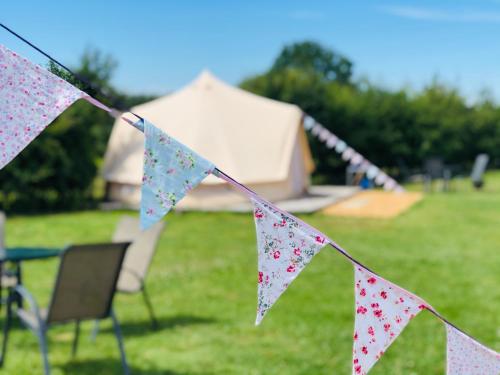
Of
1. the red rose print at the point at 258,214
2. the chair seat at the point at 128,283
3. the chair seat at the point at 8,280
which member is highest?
the red rose print at the point at 258,214

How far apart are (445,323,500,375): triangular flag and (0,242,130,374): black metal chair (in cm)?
254

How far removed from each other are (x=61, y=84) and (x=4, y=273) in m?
3.87

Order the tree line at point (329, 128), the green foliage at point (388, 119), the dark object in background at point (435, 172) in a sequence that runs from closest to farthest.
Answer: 1. the tree line at point (329, 128)
2. the dark object in background at point (435, 172)
3. the green foliage at point (388, 119)

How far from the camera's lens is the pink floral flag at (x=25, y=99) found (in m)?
2.19

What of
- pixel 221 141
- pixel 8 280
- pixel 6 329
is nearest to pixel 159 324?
pixel 8 280

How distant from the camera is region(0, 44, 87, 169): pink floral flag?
7.18 feet

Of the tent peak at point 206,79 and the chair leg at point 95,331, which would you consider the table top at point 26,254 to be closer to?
the chair leg at point 95,331

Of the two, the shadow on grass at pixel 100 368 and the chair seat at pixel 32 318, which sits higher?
the chair seat at pixel 32 318

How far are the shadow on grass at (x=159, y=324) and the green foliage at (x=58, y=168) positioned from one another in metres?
9.03

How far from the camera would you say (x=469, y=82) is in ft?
103

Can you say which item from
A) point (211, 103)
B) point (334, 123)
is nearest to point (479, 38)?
point (334, 123)

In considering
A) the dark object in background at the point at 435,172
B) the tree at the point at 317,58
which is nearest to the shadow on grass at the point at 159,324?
the dark object in background at the point at 435,172

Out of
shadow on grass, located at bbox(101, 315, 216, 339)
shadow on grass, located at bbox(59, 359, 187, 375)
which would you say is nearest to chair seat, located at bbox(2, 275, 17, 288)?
shadow on grass, located at bbox(101, 315, 216, 339)

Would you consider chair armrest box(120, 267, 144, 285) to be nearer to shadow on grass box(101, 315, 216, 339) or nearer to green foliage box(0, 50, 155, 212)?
shadow on grass box(101, 315, 216, 339)
